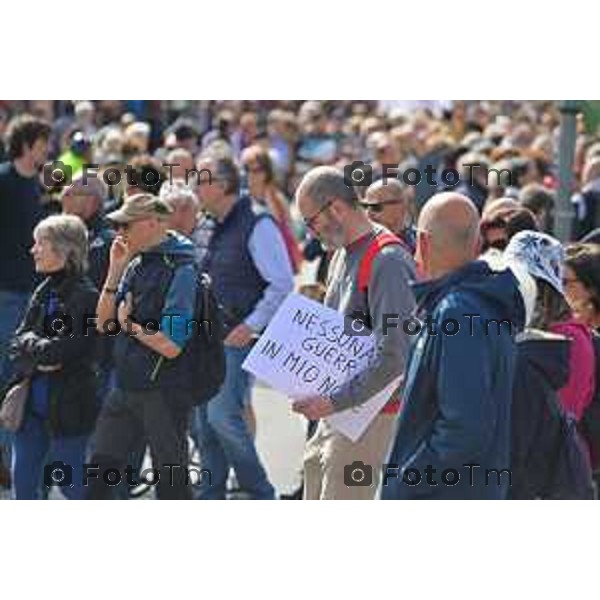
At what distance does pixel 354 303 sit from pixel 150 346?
2.94ft

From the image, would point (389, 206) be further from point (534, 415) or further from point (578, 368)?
point (534, 415)

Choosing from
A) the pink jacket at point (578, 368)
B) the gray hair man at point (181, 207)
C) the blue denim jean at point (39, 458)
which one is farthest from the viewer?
the gray hair man at point (181, 207)

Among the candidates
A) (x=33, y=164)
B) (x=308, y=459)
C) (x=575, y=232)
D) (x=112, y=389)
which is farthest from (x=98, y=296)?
(x=575, y=232)

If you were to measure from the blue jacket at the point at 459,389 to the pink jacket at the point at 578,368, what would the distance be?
2.11 ft

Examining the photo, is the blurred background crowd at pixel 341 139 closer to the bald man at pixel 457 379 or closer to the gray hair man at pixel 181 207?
the gray hair man at pixel 181 207

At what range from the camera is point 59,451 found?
7141 millimetres

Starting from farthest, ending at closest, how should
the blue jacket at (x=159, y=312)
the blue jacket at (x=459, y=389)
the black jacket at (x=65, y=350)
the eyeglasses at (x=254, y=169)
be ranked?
1. the eyeglasses at (x=254, y=169)
2. the black jacket at (x=65, y=350)
3. the blue jacket at (x=159, y=312)
4. the blue jacket at (x=459, y=389)

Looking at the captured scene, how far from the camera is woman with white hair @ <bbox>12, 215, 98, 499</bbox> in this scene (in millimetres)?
6930

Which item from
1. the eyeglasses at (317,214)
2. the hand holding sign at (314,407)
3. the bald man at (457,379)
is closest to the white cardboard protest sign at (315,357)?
the hand holding sign at (314,407)

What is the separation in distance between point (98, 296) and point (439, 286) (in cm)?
231

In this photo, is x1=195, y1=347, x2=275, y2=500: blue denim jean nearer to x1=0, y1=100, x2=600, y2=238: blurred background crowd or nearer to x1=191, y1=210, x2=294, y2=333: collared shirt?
x1=191, y1=210, x2=294, y2=333: collared shirt

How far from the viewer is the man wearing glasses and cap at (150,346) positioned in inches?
263

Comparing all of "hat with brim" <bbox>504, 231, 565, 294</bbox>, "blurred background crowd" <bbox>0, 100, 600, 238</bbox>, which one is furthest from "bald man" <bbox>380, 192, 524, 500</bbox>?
"blurred background crowd" <bbox>0, 100, 600, 238</bbox>

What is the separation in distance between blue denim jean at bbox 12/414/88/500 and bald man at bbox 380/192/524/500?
2.30 meters
